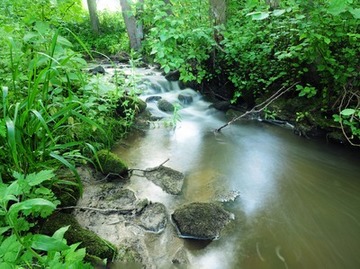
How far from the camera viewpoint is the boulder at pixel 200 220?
2.61 metres

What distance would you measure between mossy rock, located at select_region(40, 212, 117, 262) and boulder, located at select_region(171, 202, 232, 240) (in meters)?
0.71

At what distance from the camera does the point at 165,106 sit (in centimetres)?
638

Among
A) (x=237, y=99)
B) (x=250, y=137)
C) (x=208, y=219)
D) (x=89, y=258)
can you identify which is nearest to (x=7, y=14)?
(x=89, y=258)

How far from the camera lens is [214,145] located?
15.7 feet

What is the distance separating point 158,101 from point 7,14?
3.68 m

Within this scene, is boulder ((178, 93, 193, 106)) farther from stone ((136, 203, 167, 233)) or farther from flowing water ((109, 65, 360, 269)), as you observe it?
stone ((136, 203, 167, 233))

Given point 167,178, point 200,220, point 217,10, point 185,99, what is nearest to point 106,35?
point 185,99

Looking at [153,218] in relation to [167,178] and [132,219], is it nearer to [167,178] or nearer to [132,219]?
[132,219]

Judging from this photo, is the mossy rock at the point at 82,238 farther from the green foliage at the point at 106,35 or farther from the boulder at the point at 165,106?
the green foliage at the point at 106,35

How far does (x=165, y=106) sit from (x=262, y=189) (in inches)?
138

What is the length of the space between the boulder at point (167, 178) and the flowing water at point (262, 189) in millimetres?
90

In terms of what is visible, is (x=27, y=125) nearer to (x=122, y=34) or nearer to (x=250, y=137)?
(x=250, y=137)

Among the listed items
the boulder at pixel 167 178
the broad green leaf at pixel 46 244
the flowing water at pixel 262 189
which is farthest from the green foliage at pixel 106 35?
the broad green leaf at pixel 46 244

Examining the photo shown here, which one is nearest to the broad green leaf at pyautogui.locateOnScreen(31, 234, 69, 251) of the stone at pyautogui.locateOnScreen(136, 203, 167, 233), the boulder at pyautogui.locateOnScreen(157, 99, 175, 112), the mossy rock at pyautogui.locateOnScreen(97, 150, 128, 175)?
the stone at pyautogui.locateOnScreen(136, 203, 167, 233)
